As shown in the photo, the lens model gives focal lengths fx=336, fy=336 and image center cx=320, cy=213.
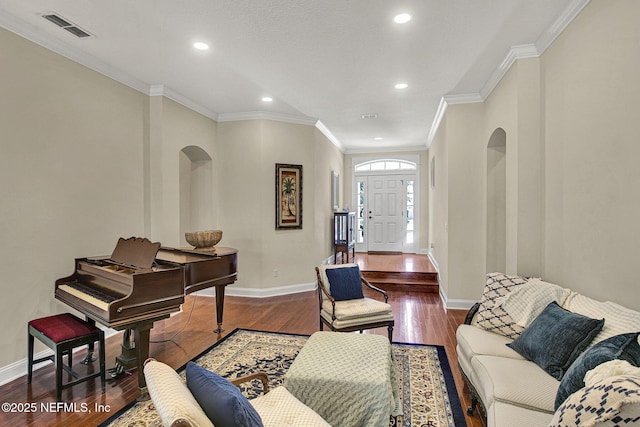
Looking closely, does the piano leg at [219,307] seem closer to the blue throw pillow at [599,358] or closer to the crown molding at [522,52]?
the blue throw pillow at [599,358]

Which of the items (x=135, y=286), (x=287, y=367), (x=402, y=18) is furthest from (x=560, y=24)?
(x=135, y=286)

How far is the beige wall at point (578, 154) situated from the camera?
1987 millimetres

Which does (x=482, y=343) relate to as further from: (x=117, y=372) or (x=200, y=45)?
(x=200, y=45)

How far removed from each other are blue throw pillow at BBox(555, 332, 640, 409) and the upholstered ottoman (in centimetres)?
87

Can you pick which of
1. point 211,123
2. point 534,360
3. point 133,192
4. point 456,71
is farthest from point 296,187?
point 534,360

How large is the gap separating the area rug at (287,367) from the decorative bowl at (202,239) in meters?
1.03

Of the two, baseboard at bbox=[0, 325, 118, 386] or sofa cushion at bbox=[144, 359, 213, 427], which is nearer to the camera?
sofa cushion at bbox=[144, 359, 213, 427]

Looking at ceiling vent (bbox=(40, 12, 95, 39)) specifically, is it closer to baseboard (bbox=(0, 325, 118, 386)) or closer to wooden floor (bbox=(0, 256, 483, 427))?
baseboard (bbox=(0, 325, 118, 386))

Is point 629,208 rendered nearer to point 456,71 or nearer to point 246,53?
point 456,71

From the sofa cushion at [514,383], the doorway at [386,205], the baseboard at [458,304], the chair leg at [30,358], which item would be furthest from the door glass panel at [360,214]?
the chair leg at [30,358]

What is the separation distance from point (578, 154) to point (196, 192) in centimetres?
497

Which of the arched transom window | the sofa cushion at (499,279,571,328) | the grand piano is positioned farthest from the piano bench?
the arched transom window

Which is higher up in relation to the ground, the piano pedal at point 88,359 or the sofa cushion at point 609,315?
the sofa cushion at point 609,315

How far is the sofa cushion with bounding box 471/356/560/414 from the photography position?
1718 millimetres
